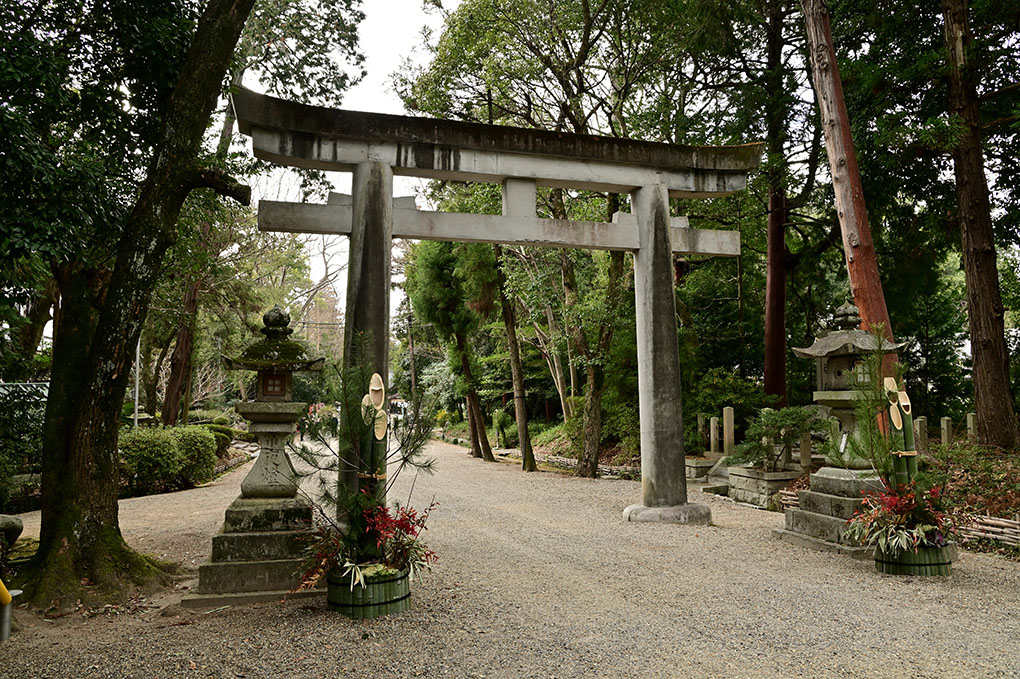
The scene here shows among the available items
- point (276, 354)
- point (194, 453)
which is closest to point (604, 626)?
point (276, 354)

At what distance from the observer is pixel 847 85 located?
10766 millimetres

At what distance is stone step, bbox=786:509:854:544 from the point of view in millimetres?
5898

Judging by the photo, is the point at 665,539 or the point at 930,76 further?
the point at 930,76

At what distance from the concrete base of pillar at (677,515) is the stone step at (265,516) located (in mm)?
4139

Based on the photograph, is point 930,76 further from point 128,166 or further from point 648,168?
point 128,166

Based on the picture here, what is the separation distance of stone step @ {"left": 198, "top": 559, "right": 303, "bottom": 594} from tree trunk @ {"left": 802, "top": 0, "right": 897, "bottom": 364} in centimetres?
685

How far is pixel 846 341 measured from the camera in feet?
20.6

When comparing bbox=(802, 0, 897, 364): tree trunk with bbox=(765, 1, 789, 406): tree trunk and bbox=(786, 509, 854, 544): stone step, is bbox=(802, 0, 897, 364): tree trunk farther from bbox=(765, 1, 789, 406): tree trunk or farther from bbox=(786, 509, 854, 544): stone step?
bbox=(765, 1, 789, 406): tree trunk

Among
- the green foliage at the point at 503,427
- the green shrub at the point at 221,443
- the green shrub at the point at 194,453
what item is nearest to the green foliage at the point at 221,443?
the green shrub at the point at 221,443

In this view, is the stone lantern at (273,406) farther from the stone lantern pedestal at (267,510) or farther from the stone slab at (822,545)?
the stone slab at (822,545)

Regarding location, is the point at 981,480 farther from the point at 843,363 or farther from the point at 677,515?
the point at 677,515

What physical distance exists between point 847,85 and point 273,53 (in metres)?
9.57

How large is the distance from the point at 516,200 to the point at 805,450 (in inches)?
248

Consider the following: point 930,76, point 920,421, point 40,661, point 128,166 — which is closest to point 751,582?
point 40,661
